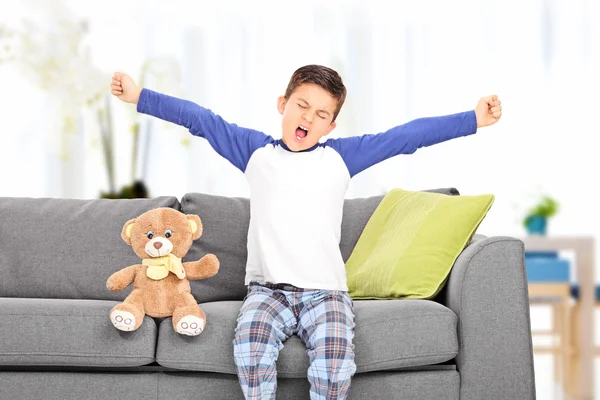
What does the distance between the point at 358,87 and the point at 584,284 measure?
5.48ft

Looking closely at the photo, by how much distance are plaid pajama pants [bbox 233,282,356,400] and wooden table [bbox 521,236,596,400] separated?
190cm

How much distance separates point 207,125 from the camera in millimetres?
2184

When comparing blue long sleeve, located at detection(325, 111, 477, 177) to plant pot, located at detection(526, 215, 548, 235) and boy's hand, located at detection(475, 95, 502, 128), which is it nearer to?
boy's hand, located at detection(475, 95, 502, 128)

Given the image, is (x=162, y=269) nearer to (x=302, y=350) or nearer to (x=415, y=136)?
(x=302, y=350)

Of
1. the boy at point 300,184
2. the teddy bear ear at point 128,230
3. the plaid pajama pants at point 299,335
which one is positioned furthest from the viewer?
the teddy bear ear at point 128,230

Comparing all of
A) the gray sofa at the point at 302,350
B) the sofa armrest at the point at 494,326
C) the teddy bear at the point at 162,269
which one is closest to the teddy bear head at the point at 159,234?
the teddy bear at the point at 162,269

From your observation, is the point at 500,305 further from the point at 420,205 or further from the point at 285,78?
the point at 285,78

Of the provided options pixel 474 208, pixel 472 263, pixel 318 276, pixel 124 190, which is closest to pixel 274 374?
pixel 318 276

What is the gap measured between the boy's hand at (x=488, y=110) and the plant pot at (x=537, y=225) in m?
1.86

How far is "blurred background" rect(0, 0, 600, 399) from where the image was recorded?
4.47 metres

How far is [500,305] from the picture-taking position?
2.15 metres

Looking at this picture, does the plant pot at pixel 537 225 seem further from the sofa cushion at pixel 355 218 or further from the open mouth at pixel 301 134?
the open mouth at pixel 301 134

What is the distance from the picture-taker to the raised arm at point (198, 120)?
7.07 ft

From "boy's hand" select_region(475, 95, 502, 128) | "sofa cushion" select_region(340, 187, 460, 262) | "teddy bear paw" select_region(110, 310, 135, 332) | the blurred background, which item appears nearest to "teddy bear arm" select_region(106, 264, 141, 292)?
"teddy bear paw" select_region(110, 310, 135, 332)
